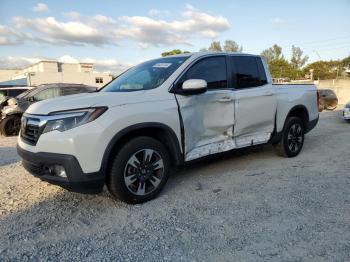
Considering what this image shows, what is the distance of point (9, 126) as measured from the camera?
10.6 metres

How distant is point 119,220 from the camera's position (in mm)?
3553

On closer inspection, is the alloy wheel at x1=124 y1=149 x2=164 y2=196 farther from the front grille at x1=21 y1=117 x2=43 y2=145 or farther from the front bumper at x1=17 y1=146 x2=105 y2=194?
the front grille at x1=21 y1=117 x2=43 y2=145

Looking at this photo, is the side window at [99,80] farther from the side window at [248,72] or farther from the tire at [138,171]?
the tire at [138,171]

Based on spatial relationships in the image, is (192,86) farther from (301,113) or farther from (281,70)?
(281,70)

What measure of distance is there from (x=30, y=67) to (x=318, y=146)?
7229 cm

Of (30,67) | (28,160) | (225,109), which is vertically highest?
(30,67)

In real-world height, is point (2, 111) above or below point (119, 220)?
above

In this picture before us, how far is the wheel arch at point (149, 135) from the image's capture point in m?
3.58

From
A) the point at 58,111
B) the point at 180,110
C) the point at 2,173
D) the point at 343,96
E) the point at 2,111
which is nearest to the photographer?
the point at 58,111

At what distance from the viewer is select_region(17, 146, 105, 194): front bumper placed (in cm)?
342

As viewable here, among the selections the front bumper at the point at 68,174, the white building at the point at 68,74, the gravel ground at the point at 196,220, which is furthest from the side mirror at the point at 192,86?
the white building at the point at 68,74

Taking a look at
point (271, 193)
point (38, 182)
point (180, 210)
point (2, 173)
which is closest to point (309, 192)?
point (271, 193)

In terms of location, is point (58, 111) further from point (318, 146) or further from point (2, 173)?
point (318, 146)

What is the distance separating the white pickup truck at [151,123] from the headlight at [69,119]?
10mm
